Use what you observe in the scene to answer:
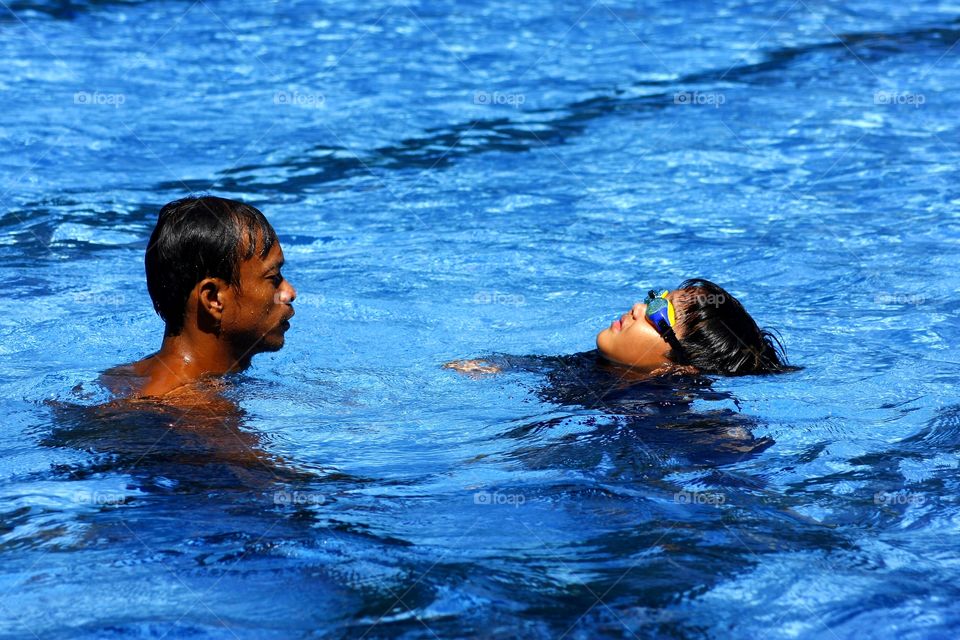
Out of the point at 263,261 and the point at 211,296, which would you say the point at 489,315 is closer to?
the point at 263,261

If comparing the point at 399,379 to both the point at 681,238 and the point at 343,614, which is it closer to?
the point at 343,614

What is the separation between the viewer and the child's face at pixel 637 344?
4973mm

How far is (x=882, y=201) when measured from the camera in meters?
7.79

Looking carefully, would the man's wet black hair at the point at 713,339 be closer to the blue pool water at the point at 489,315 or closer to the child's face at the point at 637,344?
the child's face at the point at 637,344

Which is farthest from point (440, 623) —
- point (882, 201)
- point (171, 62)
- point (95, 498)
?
point (171, 62)

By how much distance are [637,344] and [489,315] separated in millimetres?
1376

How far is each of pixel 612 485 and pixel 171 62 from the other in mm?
8441

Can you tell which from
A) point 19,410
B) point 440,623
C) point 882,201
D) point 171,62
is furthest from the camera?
point 171,62

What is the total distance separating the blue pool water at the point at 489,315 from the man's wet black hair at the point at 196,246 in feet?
1.62

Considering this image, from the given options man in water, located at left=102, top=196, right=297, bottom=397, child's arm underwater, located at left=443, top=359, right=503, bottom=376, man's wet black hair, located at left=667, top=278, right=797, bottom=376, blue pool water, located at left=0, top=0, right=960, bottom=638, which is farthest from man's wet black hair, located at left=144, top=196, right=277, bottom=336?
man's wet black hair, located at left=667, top=278, right=797, bottom=376

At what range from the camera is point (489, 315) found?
20.3 feet

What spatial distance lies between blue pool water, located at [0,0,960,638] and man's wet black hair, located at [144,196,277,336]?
0.49 metres

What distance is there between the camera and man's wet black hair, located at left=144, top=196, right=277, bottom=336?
4066mm

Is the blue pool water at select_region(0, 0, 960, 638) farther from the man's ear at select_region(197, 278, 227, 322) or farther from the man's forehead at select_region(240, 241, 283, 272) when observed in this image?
the man's forehead at select_region(240, 241, 283, 272)
